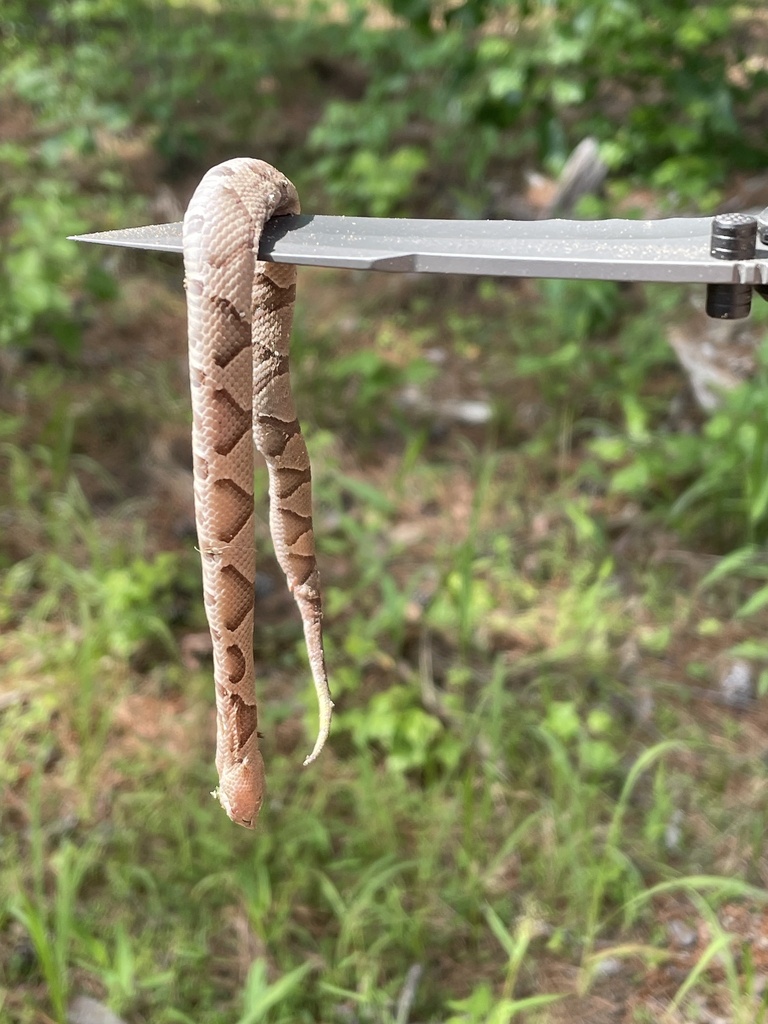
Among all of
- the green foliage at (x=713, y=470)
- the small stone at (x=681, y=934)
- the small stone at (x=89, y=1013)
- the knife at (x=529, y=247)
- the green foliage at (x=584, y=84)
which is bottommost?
the small stone at (x=89, y=1013)

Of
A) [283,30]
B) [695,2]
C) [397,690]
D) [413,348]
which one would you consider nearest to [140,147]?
[283,30]

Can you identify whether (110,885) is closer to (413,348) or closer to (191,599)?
(191,599)

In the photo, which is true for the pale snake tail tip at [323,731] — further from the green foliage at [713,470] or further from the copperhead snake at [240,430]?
the green foliage at [713,470]

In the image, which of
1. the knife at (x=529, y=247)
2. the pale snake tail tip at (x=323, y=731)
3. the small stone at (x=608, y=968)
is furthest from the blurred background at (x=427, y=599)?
the knife at (x=529, y=247)

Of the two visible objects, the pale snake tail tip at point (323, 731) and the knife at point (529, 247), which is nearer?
the knife at point (529, 247)

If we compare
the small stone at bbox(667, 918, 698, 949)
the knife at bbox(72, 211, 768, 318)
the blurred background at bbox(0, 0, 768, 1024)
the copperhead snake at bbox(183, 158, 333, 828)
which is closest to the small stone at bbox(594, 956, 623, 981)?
the blurred background at bbox(0, 0, 768, 1024)

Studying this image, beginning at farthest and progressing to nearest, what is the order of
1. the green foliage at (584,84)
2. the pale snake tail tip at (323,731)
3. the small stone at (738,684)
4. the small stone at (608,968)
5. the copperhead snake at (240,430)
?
the green foliage at (584,84) < the small stone at (738,684) < the small stone at (608,968) < the pale snake tail tip at (323,731) < the copperhead snake at (240,430)
